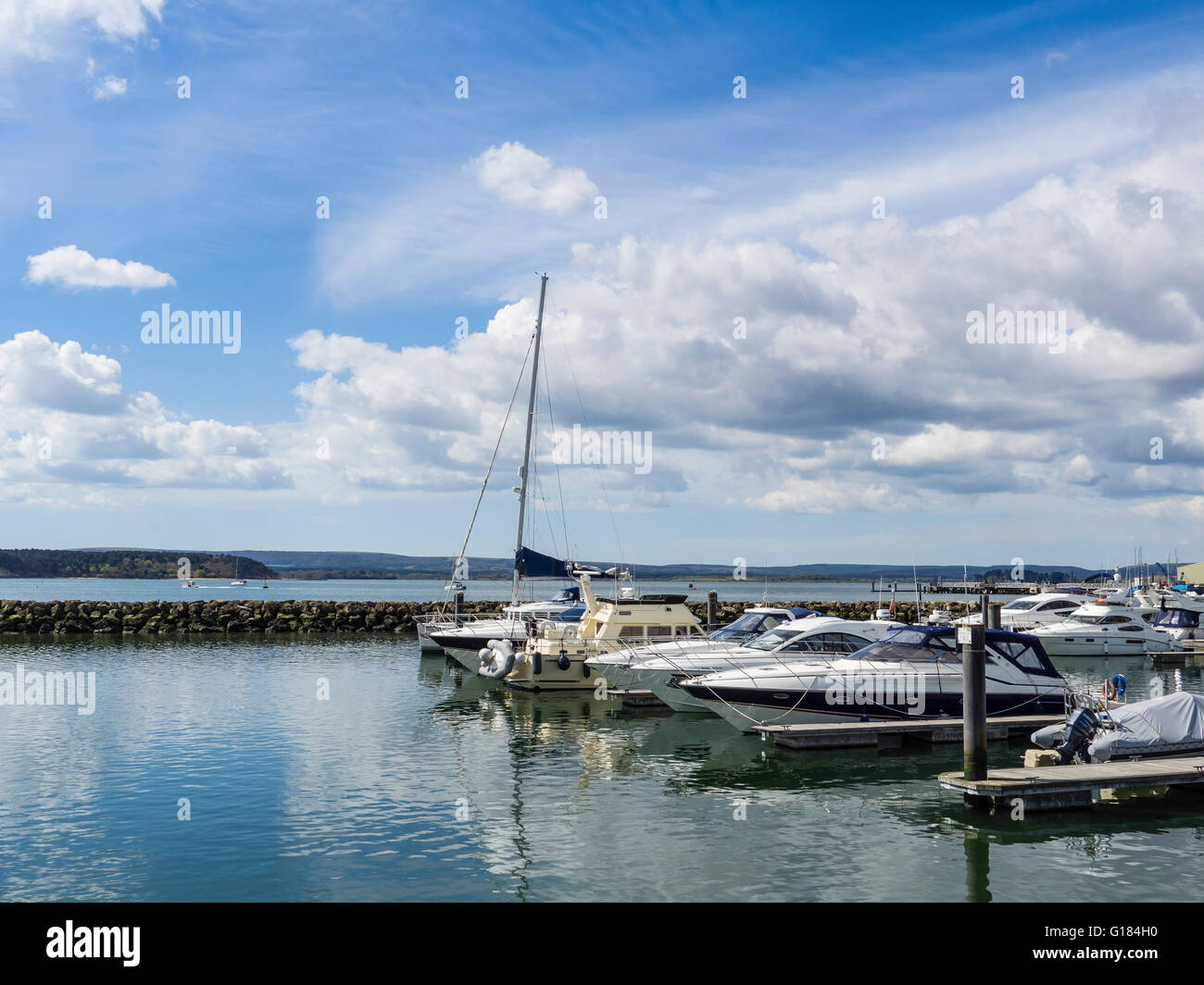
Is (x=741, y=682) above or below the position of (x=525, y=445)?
below

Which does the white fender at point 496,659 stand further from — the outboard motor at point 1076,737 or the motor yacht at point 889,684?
the outboard motor at point 1076,737

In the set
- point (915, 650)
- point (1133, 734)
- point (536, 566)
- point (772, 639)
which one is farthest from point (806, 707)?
point (536, 566)

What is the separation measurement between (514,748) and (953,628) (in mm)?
10564

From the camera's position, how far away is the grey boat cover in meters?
17.1

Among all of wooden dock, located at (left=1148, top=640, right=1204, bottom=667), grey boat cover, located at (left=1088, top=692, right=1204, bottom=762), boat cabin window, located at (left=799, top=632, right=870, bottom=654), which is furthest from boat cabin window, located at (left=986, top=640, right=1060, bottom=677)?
wooden dock, located at (left=1148, top=640, right=1204, bottom=667)

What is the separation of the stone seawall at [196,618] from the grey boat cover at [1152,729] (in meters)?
37.5

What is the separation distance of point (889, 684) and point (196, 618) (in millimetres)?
41867

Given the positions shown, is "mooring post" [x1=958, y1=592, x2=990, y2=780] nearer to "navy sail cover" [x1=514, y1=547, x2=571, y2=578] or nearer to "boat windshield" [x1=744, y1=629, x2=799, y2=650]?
"boat windshield" [x1=744, y1=629, x2=799, y2=650]

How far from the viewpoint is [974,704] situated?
586 inches

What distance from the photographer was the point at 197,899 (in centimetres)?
1162

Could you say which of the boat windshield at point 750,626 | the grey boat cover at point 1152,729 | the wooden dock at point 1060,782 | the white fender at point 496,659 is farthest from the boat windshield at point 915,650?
the white fender at point 496,659

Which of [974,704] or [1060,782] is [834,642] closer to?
[1060,782]

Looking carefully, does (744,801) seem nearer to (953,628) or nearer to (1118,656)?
(953,628)
